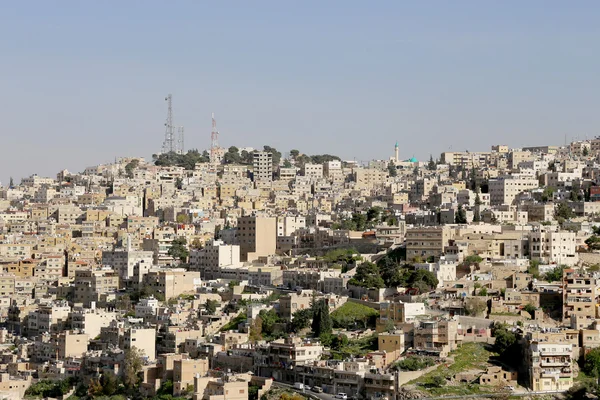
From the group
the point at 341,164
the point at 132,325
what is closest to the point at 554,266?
the point at 132,325

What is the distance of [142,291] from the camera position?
47.2m

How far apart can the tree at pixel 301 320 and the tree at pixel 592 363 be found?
860cm

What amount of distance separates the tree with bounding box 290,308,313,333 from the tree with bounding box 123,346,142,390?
15.2ft

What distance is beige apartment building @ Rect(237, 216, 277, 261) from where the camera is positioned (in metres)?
52.2

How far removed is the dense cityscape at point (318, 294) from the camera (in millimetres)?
35219

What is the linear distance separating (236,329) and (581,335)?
10.9 m

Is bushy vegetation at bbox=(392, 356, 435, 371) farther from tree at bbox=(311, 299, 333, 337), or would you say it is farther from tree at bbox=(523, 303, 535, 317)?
tree at bbox=(523, 303, 535, 317)

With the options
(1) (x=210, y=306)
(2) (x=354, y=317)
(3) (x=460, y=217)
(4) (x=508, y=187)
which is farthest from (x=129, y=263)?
(4) (x=508, y=187)

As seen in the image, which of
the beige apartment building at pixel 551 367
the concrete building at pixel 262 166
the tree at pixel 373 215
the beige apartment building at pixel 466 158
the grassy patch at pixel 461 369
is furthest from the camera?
the concrete building at pixel 262 166

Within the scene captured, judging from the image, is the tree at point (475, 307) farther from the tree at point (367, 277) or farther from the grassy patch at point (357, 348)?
the tree at point (367, 277)

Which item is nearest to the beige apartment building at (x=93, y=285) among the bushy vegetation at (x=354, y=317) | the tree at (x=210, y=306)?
the tree at (x=210, y=306)

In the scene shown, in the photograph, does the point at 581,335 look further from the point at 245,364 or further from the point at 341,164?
the point at 341,164

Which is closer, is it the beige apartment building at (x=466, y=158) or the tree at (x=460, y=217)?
the tree at (x=460, y=217)

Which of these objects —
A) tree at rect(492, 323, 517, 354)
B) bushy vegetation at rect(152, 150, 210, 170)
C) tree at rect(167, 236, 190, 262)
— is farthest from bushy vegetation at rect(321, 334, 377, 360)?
bushy vegetation at rect(152, 150, 210, 170)
